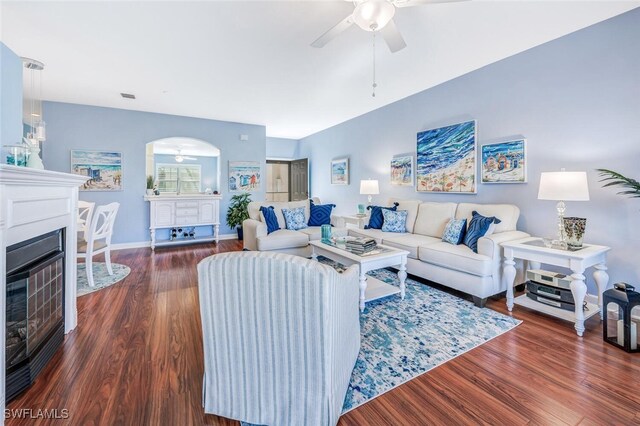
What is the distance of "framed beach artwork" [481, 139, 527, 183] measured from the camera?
320cm

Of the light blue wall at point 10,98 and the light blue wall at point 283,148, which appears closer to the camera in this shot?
the light blue wall at point 10,98

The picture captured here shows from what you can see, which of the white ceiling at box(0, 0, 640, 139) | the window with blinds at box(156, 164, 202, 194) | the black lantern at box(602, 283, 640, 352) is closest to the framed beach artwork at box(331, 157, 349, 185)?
the white ceiling at box(0, 0, 640, 139)

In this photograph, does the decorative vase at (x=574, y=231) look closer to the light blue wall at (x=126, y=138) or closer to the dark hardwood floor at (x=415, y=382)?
the dark hardwood floor at (x=415, y=382)

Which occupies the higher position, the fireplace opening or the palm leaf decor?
the palm leaf decor

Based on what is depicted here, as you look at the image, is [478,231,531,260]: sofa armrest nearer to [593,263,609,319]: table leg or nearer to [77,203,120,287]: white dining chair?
[593,263,609,319]: table leg

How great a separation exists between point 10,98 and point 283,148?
19.9 feet

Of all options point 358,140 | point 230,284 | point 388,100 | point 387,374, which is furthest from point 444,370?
point 358,140

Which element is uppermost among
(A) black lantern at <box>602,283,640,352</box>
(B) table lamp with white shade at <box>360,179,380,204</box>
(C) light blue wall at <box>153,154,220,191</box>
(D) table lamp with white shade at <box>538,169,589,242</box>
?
(C) light blue wall at <box>153,154,220,191</box>

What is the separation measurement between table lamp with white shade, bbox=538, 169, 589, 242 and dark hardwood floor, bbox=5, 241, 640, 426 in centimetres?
108

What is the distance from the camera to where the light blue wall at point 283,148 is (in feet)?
25.4

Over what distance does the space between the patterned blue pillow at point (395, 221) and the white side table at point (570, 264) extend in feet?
4.91

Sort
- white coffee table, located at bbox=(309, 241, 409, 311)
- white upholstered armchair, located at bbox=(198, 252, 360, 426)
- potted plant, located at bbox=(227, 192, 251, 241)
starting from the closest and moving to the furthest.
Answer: white upholstered armchair, located at bbox=(198, 252, 360, 426), white coffee table, located at bbox=(309, 241, 409, 311), potted plant, located at bbox=(227, 192, 251, 241)

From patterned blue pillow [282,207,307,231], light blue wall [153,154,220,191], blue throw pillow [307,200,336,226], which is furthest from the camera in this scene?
light blue wall [153,154,220,191]

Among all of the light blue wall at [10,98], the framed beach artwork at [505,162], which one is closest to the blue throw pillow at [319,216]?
the framed beach artwork at [505,162]
